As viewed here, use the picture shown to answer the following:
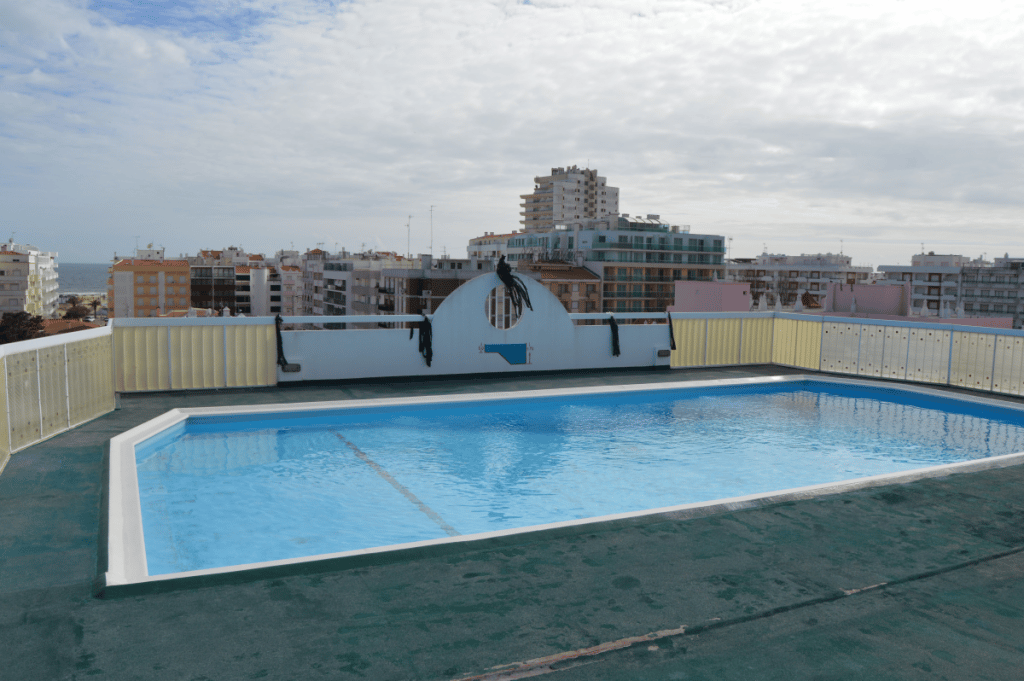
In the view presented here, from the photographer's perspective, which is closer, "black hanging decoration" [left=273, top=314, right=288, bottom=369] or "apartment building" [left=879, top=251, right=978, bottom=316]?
"black hanging decoration" [left=273, top=314, right=288, bottom=369]

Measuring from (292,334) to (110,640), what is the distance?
8426 mm

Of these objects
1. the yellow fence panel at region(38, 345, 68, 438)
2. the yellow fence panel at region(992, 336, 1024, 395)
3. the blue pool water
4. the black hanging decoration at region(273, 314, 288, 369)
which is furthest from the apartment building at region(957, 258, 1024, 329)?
the yellow fence panel at region(38, 345, 68, 438)

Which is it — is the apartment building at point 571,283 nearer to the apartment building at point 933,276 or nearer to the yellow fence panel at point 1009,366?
the apartment building at point 933,276

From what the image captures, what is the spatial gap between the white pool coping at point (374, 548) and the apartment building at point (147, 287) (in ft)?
438

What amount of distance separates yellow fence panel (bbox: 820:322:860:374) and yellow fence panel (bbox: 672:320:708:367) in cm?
223

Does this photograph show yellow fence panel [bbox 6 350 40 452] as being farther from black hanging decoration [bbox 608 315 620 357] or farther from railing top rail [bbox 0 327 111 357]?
black hanging decoration [bbox 608 315 620 357]

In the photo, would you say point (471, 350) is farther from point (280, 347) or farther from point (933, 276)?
point (933, 276)

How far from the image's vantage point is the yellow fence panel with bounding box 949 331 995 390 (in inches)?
483

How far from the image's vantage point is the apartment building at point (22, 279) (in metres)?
124

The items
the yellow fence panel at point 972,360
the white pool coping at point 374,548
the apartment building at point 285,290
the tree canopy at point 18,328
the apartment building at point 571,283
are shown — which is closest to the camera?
the white pool coping at point 374,548

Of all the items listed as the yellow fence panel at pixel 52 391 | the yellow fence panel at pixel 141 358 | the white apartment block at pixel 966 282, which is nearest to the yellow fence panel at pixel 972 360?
the yellow fence panel at pixel 141 358

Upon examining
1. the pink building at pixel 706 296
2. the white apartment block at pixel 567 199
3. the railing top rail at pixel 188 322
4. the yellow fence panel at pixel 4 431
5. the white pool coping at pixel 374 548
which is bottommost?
the white pool coping at pixel 374 548

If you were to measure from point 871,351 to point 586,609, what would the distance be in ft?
38.8

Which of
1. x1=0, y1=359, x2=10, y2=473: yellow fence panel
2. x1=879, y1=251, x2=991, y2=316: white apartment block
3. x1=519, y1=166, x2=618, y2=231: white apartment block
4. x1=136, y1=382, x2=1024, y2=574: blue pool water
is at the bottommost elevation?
x1=136, y1=382, x2=1024, y2=574: blue pool water
